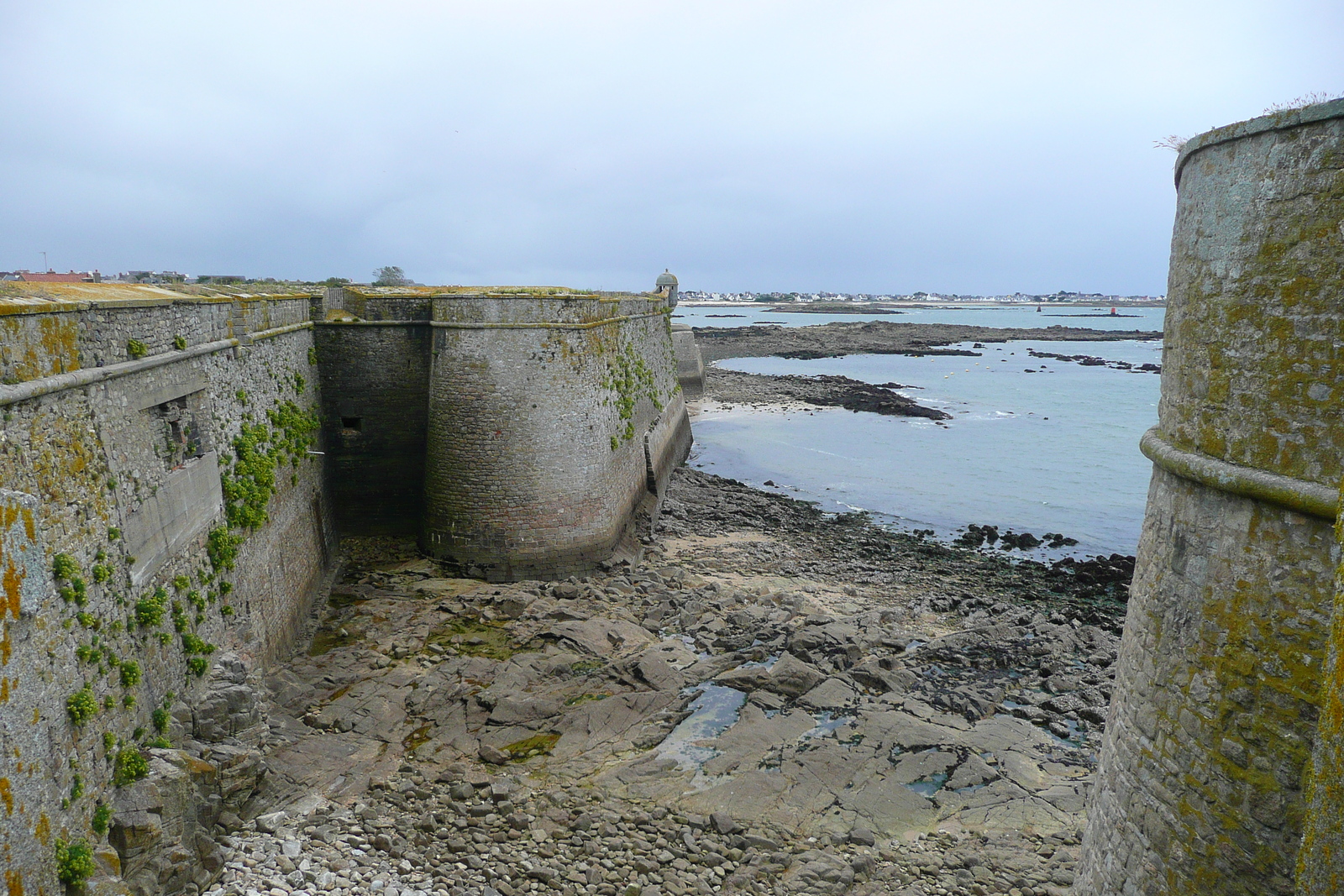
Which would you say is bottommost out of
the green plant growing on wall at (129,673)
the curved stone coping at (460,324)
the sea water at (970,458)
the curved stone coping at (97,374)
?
the sea water at (970,458)

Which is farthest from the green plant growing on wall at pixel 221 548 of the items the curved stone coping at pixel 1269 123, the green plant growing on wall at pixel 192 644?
the curved stone coping at pixel 1269 123

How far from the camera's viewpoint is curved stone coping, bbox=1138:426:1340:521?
376 centimetres

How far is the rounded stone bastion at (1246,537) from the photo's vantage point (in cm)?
382

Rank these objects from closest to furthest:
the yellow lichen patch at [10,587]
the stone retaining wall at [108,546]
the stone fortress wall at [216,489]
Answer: the yellow lichen patch at [10,587] → the stone retaining wall at [108,546] → the stone fortress wall at [216,489]

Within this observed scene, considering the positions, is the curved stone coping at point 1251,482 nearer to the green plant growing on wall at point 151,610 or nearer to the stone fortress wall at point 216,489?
the stone fortress wall at point 216,489

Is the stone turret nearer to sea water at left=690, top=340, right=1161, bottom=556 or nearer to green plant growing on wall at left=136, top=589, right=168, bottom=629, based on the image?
sea water at left=690, top=340, right=1161, bottom=556

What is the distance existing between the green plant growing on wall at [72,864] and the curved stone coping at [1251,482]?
787 centimetres

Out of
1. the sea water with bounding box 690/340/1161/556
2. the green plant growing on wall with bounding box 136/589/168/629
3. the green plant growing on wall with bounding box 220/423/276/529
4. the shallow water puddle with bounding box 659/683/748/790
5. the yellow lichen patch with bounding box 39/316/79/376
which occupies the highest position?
the yellow lichen patch with bounding box 39/316/79/376

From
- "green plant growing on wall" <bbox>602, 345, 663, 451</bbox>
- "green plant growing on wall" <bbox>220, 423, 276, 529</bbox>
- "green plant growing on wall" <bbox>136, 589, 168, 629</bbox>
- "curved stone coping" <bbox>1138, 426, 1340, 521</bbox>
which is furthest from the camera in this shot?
"green plant growing on wall" <bbox>602, 345, 663, 451</bbox>

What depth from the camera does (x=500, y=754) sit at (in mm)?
9680

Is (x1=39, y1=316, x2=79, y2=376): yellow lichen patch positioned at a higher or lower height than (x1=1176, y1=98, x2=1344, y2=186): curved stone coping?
lower

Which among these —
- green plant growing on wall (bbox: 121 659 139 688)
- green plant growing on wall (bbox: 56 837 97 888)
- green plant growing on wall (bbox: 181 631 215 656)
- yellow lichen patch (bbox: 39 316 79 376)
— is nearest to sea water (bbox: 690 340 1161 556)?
green plant growing on wall (bbox: 181 631 215 656)

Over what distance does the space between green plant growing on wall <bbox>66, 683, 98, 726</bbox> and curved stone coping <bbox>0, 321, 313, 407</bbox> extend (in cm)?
227

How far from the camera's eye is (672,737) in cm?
1020
